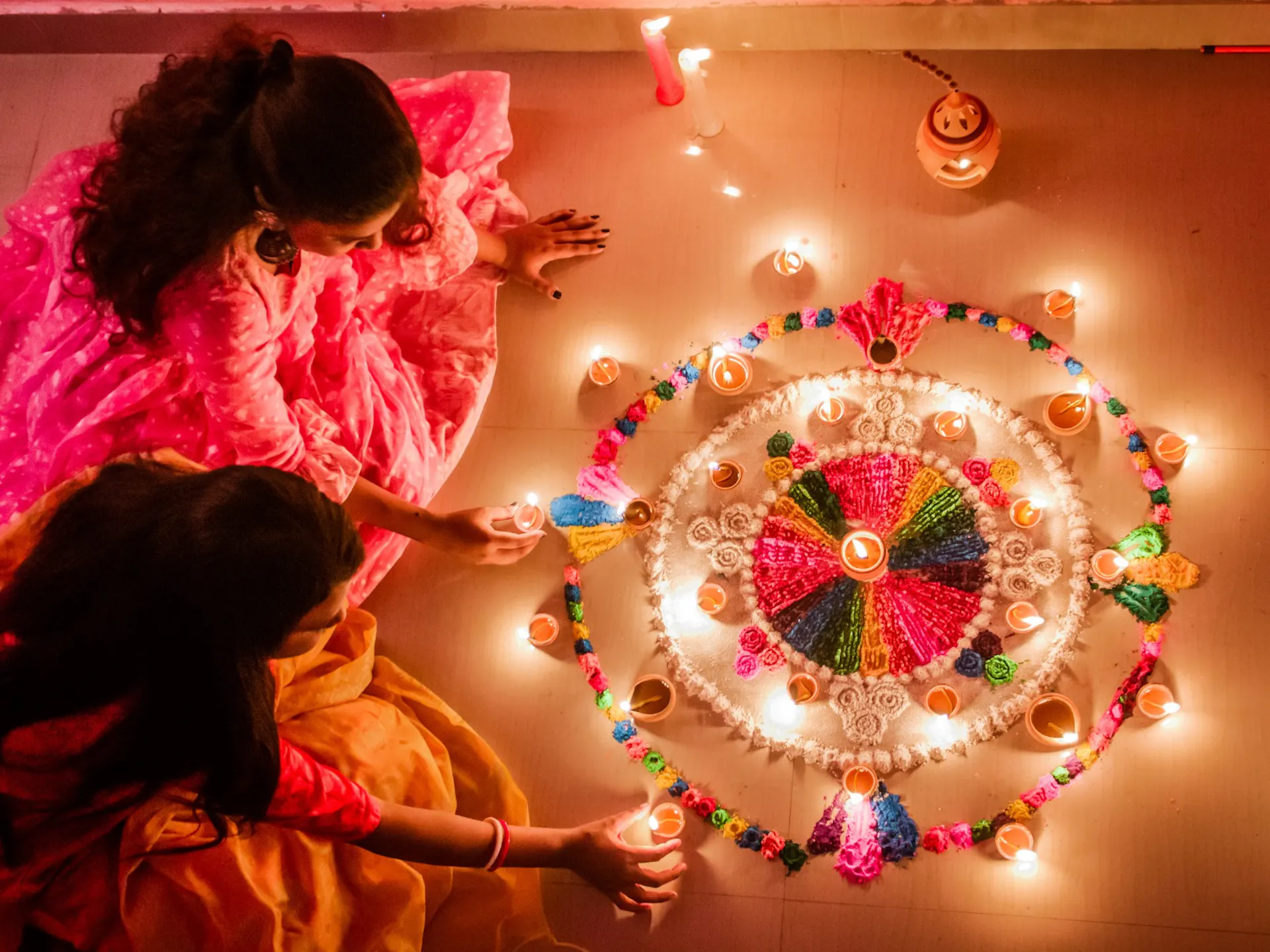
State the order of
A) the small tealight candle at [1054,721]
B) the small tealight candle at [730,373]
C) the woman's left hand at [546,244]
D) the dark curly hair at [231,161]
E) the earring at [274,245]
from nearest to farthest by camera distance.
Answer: the dark curly hair at [231,161]
the earring at [274,245]
the small tealight candle at [1054,721]
the small tealight candle at [730,373]
the woman's left hand at [546,244]

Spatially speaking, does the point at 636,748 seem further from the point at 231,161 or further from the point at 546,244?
the point at 231,161

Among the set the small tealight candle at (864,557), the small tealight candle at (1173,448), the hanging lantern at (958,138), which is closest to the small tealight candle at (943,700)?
the small tealight candle at (864,557)

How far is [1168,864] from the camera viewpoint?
166 centimetres

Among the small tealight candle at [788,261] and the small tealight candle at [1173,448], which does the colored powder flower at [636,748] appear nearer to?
the small tealight candle at [788,261]

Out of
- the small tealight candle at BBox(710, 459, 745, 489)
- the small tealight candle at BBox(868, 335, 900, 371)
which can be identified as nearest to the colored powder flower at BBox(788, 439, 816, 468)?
the small tealight candle at BBox(710, 459, 745, 489)

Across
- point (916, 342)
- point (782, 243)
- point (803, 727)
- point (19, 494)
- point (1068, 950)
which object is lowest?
point (1068, 950)

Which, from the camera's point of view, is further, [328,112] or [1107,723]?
[1107,723]

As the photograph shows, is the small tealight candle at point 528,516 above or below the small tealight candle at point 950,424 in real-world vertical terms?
below

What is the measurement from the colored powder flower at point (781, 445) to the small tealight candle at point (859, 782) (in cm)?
60

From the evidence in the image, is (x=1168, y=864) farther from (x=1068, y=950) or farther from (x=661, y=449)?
(x=661, y=449)

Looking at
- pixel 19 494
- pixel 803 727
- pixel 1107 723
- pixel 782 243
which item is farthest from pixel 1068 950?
pixel 19 494

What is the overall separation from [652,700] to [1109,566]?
877mm

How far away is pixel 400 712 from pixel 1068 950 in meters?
1.26

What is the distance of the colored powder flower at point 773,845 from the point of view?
1730mm
